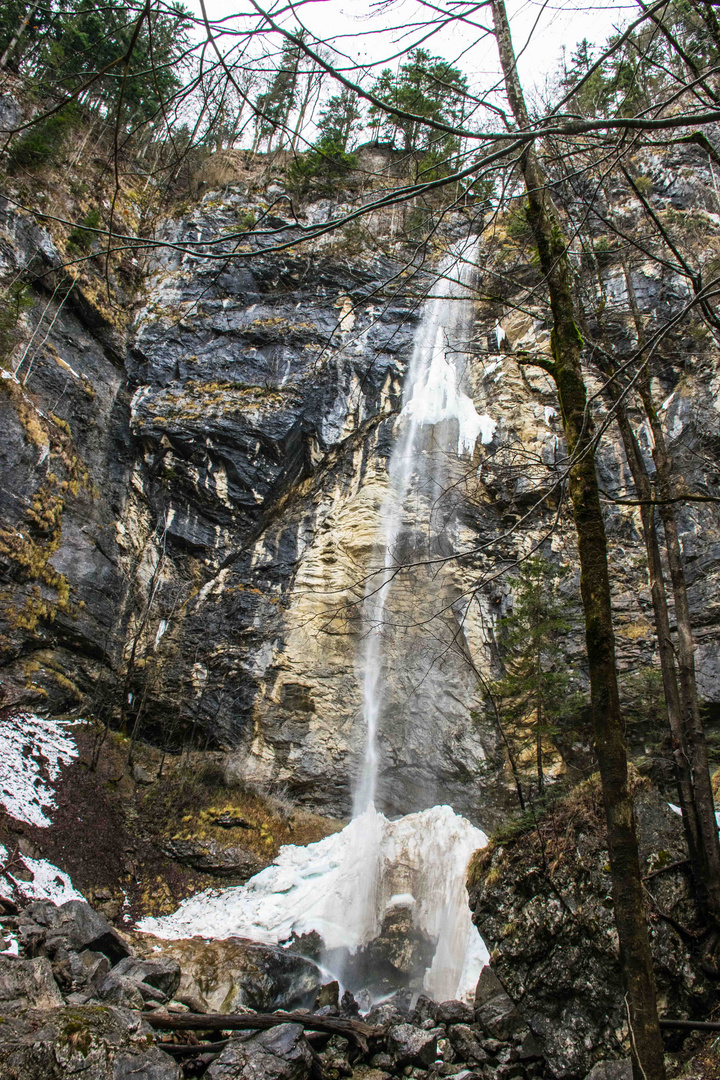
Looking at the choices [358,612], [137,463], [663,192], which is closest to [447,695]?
[358,612]

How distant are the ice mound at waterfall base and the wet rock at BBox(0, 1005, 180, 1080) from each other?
472 cm

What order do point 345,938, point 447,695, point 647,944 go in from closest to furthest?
point 647,944
point 345,938
point 447,695

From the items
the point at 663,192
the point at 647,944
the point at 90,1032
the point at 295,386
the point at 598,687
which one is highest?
the point at 663,192

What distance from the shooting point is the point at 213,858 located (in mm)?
10156

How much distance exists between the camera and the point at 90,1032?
12.5ft

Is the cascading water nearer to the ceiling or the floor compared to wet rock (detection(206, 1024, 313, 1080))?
nearer to the ceiling

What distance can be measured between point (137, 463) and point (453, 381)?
7.74 meters

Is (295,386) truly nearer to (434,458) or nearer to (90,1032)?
(434,458)

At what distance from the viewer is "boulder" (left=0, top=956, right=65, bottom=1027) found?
421 centimetres

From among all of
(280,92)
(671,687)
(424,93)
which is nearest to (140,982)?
(671,687)

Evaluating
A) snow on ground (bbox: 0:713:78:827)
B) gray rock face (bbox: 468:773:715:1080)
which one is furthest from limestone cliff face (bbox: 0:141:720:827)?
gray rock face (bbox: 468:773:715:1080)

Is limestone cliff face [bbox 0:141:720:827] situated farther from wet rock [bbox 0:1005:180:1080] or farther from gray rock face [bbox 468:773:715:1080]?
wet rock [bbox 0:1005:180:1080]

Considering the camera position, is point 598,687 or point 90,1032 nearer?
point 598,687

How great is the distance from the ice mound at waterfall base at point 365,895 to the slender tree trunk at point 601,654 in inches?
221
